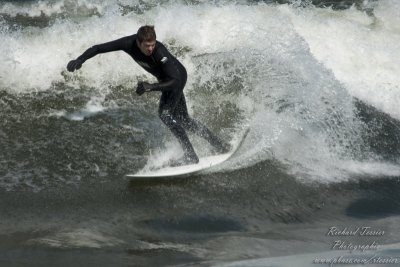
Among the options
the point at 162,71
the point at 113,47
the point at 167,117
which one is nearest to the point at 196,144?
the point at 167,117

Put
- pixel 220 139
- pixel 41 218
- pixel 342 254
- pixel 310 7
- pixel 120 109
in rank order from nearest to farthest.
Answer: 1. pixel 342 254
2. pixel 41 218
3. pixel 220 139
4. pixel 120 109
5. pixel 310 7

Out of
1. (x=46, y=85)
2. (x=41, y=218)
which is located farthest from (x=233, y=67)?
(x=41, y=218)

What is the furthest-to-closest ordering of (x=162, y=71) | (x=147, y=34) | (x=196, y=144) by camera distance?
(x=196, y=144), (x=162, y=71), (x=147, y=34)

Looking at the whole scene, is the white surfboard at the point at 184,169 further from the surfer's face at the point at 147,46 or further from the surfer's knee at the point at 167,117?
the surfer's face at the point at 147,46

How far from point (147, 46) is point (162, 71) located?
1.56 ft

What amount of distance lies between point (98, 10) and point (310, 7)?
160 inches

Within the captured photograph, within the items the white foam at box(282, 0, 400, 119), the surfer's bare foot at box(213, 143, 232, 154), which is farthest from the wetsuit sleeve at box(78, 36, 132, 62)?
the white foam at box(282, 0, 400, 119)

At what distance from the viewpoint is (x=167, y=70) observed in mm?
6340

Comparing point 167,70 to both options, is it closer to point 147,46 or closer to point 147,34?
point 147,46

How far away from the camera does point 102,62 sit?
9469 mm

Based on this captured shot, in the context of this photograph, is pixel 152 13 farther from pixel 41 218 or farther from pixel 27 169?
pixel 41 218

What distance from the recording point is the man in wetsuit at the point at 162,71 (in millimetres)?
6059

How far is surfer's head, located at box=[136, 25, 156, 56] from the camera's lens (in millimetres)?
5977

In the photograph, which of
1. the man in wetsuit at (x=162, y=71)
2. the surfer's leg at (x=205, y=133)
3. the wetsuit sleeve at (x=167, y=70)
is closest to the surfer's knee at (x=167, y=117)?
the man in wetsuit at (x=162, y=71)
